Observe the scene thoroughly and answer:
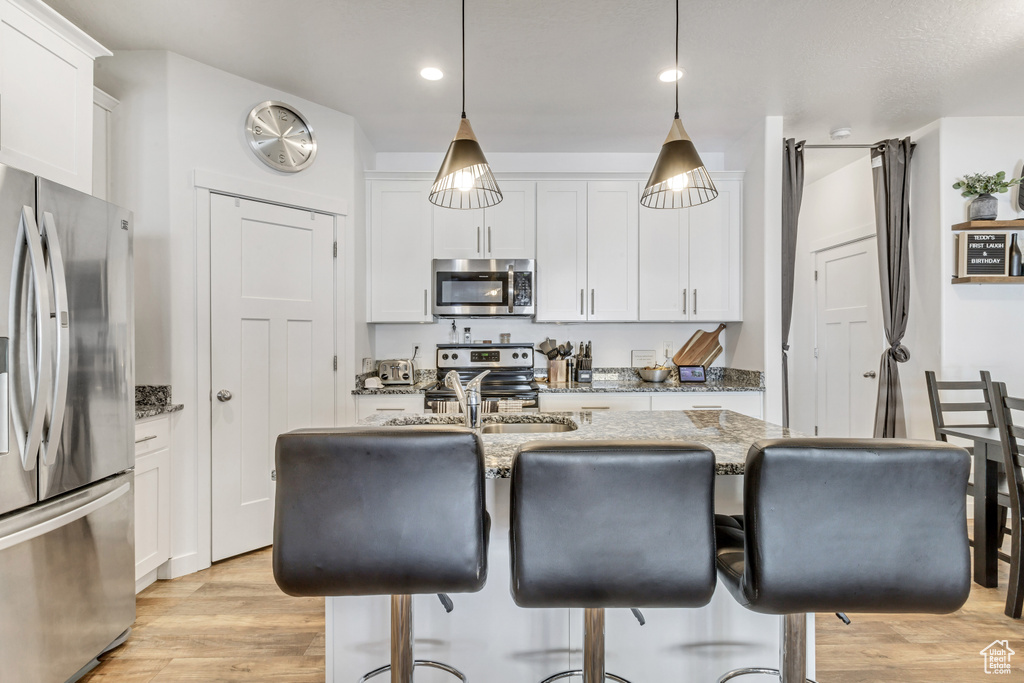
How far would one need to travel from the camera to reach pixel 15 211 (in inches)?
57.9

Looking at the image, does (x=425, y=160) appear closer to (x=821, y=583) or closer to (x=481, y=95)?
(x=481, y=95)

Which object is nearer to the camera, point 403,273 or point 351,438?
point 351,438

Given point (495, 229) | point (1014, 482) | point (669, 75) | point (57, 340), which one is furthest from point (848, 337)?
point (57, 340)

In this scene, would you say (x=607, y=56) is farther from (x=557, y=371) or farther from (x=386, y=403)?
(x=386, y=403)

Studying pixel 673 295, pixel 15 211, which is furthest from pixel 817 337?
pixel 15 211

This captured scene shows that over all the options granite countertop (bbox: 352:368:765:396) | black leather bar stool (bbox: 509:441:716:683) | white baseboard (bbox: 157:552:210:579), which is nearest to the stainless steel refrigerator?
white baseboard (bbox: 157:552:210:579)

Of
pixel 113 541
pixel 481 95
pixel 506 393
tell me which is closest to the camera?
pixel 113 541

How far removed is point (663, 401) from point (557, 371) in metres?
0.83

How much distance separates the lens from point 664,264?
377cm

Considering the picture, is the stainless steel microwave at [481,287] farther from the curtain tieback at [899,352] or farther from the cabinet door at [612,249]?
the curtain tieback at [899,352]

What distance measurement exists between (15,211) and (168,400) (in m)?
1.35

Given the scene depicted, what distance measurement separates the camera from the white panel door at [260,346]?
2764 mm

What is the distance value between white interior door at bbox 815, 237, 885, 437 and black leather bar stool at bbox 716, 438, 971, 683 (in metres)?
3.28

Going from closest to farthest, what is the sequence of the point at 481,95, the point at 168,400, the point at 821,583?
1. the point at 821,583
2. the point at 168,400
3. the point at 481,95
